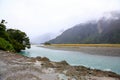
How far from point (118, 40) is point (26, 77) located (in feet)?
535

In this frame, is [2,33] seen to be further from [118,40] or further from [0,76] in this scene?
[118,40]

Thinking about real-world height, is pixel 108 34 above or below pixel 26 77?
above

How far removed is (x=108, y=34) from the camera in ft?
652

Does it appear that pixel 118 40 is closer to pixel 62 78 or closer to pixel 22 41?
pixel 22 41

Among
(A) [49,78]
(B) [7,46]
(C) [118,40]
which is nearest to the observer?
(A) [49,78]

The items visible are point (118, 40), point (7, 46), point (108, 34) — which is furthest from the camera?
point (108, 34)

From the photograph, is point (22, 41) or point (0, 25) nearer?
point (0, 25)

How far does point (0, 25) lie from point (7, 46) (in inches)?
571

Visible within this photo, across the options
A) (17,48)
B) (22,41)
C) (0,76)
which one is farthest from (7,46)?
(0,76)

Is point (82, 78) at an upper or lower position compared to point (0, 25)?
lower

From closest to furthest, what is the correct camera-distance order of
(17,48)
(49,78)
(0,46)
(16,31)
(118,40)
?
(49,78), (0,46), (17,48), (16,31), (118,40)

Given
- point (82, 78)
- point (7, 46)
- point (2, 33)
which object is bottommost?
point (82, 78)

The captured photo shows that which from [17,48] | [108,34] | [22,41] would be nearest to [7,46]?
[17,48]

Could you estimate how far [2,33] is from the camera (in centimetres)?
6581
